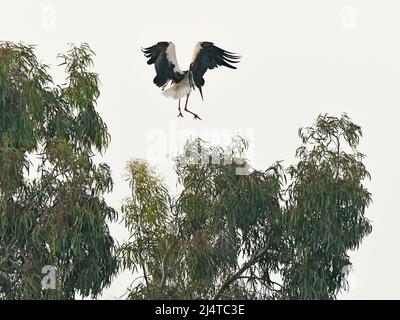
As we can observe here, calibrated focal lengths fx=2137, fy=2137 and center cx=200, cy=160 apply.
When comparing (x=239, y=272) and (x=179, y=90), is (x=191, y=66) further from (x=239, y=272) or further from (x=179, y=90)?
(x=239, y=272)

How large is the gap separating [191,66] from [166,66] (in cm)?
45

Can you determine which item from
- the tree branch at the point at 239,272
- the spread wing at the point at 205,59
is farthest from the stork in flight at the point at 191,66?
the tree branch at the point at 239,272

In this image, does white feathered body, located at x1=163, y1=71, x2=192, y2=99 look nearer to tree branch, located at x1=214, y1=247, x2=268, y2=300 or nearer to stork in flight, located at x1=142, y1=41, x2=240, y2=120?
stork in flight, located at x1=142, y1=41, x2=240, y2=120

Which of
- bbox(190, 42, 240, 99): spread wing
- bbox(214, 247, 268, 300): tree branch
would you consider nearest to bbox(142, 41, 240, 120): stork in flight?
bbox(190, 42, 240, 99): spread wing

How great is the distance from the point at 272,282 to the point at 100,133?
4121mm

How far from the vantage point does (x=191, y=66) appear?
37.8 meters

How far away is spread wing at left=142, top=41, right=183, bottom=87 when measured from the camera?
37781mm

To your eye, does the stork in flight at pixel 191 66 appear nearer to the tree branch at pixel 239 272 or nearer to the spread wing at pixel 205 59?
the spread wing at pixel 205 59

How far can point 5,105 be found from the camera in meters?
36.8

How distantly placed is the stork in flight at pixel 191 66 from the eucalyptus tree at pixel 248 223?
104cm

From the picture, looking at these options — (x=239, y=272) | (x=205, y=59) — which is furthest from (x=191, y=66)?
(x=239, y=272)
